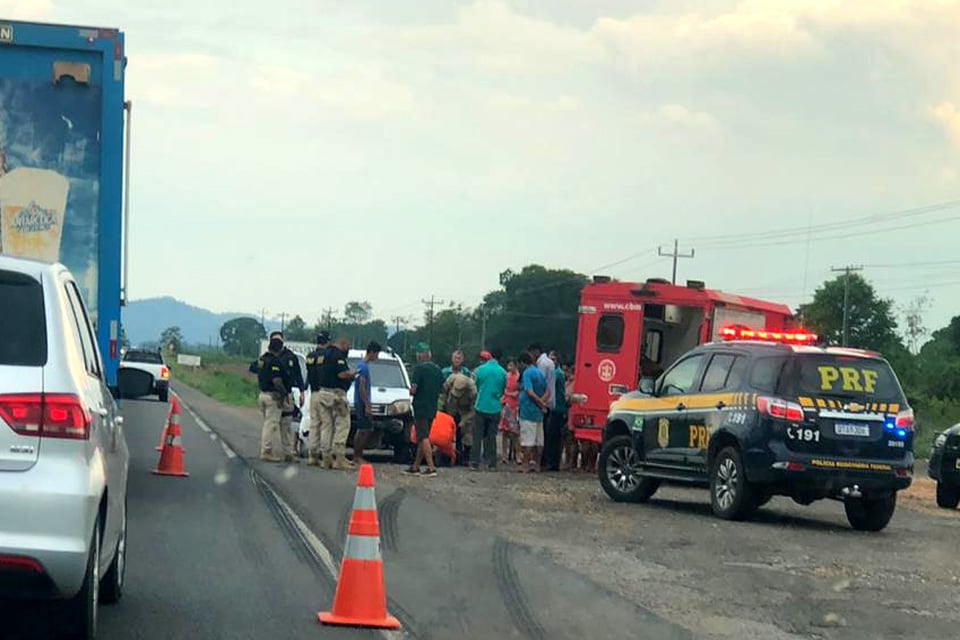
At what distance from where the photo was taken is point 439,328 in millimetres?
126625

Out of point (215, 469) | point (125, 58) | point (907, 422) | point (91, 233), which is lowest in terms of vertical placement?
point (215, 469)

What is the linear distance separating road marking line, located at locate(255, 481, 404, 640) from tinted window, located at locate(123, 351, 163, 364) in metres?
35.7

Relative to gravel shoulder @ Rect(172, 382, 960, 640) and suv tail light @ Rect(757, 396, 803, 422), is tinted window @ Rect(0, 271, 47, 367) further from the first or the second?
suv tail light @ Rect(757, 396, 803, 422)

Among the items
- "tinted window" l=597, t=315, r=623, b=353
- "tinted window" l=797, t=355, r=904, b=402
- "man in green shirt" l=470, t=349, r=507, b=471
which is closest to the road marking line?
"tinted window" l=797, t=355, r=904, b=402

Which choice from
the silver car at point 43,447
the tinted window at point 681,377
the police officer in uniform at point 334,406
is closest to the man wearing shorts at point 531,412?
the police officer in uniform at point 334,406

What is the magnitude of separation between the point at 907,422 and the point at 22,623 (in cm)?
1007

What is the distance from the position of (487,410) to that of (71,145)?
10.1 metres

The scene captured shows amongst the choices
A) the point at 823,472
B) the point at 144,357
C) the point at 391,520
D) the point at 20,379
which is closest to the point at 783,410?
the point at 823,472

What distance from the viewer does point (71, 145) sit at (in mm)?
13477

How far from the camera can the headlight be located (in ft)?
76.7

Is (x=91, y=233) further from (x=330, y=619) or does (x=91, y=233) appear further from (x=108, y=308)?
(x=330, y=619)

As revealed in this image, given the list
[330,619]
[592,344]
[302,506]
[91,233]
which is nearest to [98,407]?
[330,619]

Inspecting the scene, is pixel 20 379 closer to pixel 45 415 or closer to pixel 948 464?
pixel 45 415

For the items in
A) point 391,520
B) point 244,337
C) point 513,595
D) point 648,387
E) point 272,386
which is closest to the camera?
point 513,595
